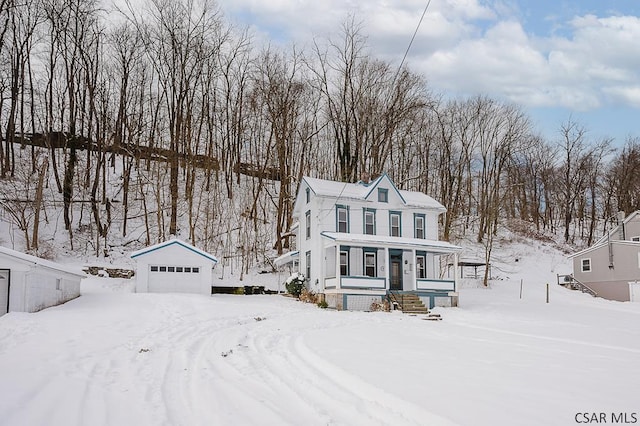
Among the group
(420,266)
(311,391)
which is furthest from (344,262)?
(311,391)

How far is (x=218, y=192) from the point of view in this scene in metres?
41.4

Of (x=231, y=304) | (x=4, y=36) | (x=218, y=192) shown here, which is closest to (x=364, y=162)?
(x=218, y=192)

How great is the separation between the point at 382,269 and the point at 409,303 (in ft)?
11.3

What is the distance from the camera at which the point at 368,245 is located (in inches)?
1000

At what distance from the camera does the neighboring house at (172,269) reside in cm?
2469

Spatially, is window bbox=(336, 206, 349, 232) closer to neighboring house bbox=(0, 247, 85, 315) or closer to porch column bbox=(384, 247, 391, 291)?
porch column bbox=(384, 247, 391, 291)

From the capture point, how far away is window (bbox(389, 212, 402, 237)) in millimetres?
28734

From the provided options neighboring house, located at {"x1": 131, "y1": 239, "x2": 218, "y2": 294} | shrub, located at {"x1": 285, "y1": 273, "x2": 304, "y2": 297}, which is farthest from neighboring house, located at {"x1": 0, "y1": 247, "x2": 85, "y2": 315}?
shrub, located at {"x1": 285, "y1": 273, "x2": 304, "y2": 297}

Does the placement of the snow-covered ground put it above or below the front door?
below

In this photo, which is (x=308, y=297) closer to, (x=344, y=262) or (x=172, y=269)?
(x=344, y=262)

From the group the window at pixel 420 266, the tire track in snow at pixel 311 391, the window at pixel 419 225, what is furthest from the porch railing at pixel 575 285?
the tire track in snow at pixel 311 391

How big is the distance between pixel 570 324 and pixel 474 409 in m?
15.5

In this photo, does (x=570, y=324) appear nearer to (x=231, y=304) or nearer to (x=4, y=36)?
(x=231, y=304)

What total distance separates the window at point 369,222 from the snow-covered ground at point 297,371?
11099mm
